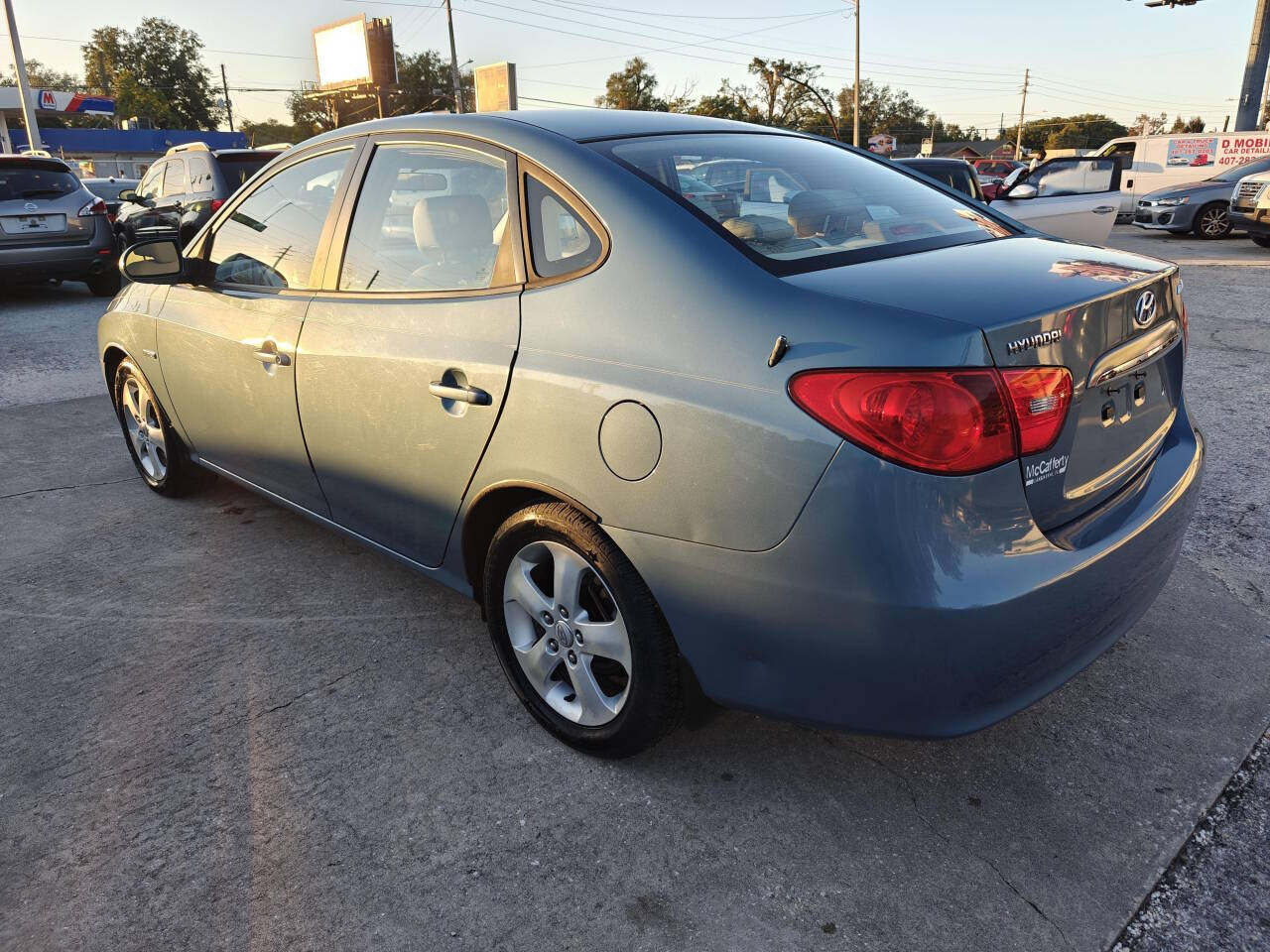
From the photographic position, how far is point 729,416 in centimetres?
183

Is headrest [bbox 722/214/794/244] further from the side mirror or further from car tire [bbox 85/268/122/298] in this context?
car tire [bbox 85/268/122/298]

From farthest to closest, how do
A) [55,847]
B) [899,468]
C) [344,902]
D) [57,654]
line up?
1. [57,654]
2. [55,847]
3. [344,902]
4. [899,468]

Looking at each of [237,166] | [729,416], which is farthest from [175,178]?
[729,416]

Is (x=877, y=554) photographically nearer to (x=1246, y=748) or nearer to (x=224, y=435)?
(x=1246, y=748)

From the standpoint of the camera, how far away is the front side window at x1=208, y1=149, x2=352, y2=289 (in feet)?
9.97

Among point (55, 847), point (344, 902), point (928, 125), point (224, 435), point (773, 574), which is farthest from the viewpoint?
point (928, 125)

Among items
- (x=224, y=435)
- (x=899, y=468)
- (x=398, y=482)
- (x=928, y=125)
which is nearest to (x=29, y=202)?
(x=224, y=435)

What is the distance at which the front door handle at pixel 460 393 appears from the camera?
233 cm

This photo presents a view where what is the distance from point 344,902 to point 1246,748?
224 cm

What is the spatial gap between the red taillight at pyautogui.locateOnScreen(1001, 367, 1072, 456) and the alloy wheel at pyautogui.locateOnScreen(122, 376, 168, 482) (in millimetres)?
3672

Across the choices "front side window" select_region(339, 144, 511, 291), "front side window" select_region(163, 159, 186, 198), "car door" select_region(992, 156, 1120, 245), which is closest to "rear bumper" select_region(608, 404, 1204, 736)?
"front side window" select_region(339, 144, 511, 291)

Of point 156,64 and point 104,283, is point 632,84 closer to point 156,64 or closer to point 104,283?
point 156,64

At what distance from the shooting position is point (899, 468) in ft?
5.57

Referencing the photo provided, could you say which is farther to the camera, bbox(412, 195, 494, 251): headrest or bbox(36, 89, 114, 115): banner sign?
bbox(36, 89, 114, 115): banner sign
